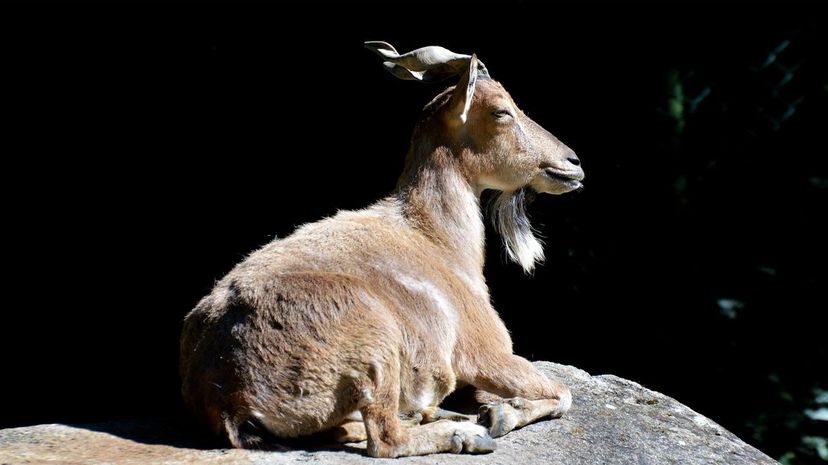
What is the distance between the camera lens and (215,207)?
30.0 ft

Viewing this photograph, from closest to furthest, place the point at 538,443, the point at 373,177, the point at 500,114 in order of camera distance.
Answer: the point at 538,443
the point at 500,114
the point at 373,177

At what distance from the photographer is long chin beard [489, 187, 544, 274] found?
646cm

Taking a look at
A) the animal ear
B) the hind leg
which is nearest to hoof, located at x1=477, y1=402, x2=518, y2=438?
the hind leg

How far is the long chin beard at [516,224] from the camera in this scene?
21.2 ft

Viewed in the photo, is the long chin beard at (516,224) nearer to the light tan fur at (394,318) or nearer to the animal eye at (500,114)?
the light tan fur at (394,318)

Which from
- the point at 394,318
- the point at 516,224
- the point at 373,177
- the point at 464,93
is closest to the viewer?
the point at 394,318

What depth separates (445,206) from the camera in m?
5.90

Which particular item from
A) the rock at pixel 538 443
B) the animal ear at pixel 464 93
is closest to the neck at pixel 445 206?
the animal ear at pixel 464 93

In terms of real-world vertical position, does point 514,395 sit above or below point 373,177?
below

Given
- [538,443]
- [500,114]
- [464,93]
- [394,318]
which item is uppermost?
[464,93]

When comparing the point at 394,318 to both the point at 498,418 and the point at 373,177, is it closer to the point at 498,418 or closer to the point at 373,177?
the point at 498,418

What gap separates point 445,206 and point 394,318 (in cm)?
115

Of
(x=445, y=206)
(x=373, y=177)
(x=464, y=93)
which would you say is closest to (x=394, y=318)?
(x=445, y=206)

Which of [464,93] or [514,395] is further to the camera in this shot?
[464,93]
